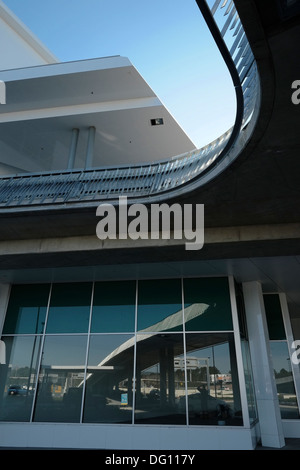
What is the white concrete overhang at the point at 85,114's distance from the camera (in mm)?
14367

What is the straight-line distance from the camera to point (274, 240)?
8445 mm

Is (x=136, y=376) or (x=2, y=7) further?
(x=2, y=7)

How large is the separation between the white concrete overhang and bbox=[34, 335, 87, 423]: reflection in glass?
32.8ft

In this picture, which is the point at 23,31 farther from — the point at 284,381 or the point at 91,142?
the point at 284,381

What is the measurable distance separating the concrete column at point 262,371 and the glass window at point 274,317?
173 centimetres

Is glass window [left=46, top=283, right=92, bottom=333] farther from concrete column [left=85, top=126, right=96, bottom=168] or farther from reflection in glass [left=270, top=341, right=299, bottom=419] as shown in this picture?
reflection in glass [left=270, top=341, right=299, bottom=419]

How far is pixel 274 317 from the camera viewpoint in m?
13.6

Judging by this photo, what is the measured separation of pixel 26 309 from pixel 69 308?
185cm

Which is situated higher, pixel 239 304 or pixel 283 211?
pixel 283 211

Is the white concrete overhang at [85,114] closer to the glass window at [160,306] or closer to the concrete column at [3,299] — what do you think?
the concrete column at [3,299]

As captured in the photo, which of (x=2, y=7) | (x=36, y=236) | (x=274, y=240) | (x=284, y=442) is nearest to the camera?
(x=274, y=240)
